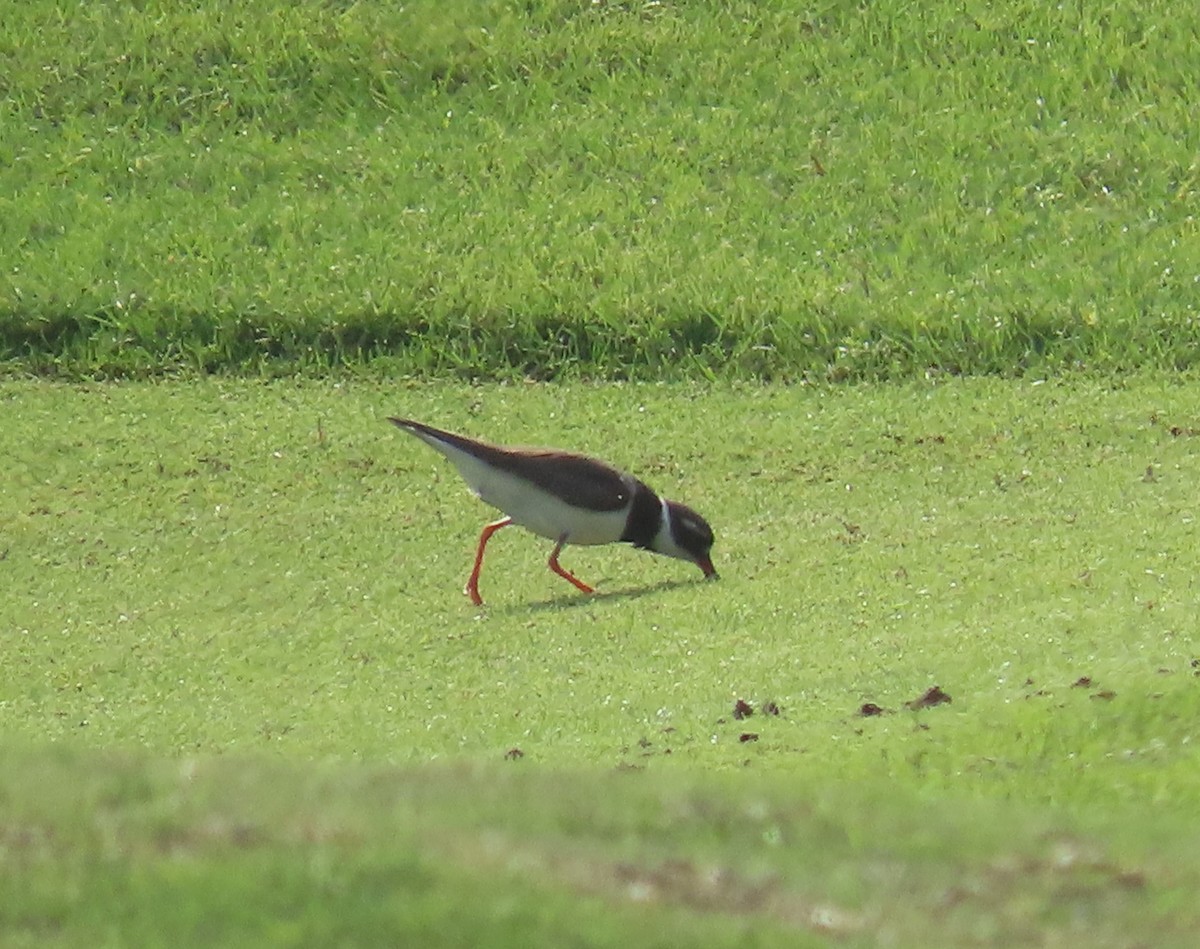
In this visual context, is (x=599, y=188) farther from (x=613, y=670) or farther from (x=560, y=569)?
(x=613, y=670)

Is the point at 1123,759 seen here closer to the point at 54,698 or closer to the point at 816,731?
the point at 816,731

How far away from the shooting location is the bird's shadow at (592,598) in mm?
11625

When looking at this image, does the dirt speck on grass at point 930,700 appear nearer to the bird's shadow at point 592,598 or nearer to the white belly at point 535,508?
the bird's shadow at point 592,598

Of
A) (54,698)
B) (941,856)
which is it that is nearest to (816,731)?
(941,856)

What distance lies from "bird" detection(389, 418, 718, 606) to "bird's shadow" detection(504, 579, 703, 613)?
0.13 m

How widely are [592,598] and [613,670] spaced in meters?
1.87

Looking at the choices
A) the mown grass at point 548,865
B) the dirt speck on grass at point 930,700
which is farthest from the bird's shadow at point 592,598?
the mown grass at point 548,865

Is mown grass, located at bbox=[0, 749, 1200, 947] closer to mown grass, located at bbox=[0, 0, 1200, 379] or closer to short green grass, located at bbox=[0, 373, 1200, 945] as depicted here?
short green grass, located at bbox=[0, 373, 1200, 945]

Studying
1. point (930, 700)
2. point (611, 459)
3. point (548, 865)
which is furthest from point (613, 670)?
point (611, 459)

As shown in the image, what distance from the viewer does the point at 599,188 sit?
20.9m

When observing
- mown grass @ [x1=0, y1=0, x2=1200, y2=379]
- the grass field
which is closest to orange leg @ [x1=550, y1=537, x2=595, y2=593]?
the grass field

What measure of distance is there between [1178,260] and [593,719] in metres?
11.4

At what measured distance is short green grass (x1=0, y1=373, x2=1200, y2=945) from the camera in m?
5.84

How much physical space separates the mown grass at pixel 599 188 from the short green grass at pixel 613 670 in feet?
2.91
